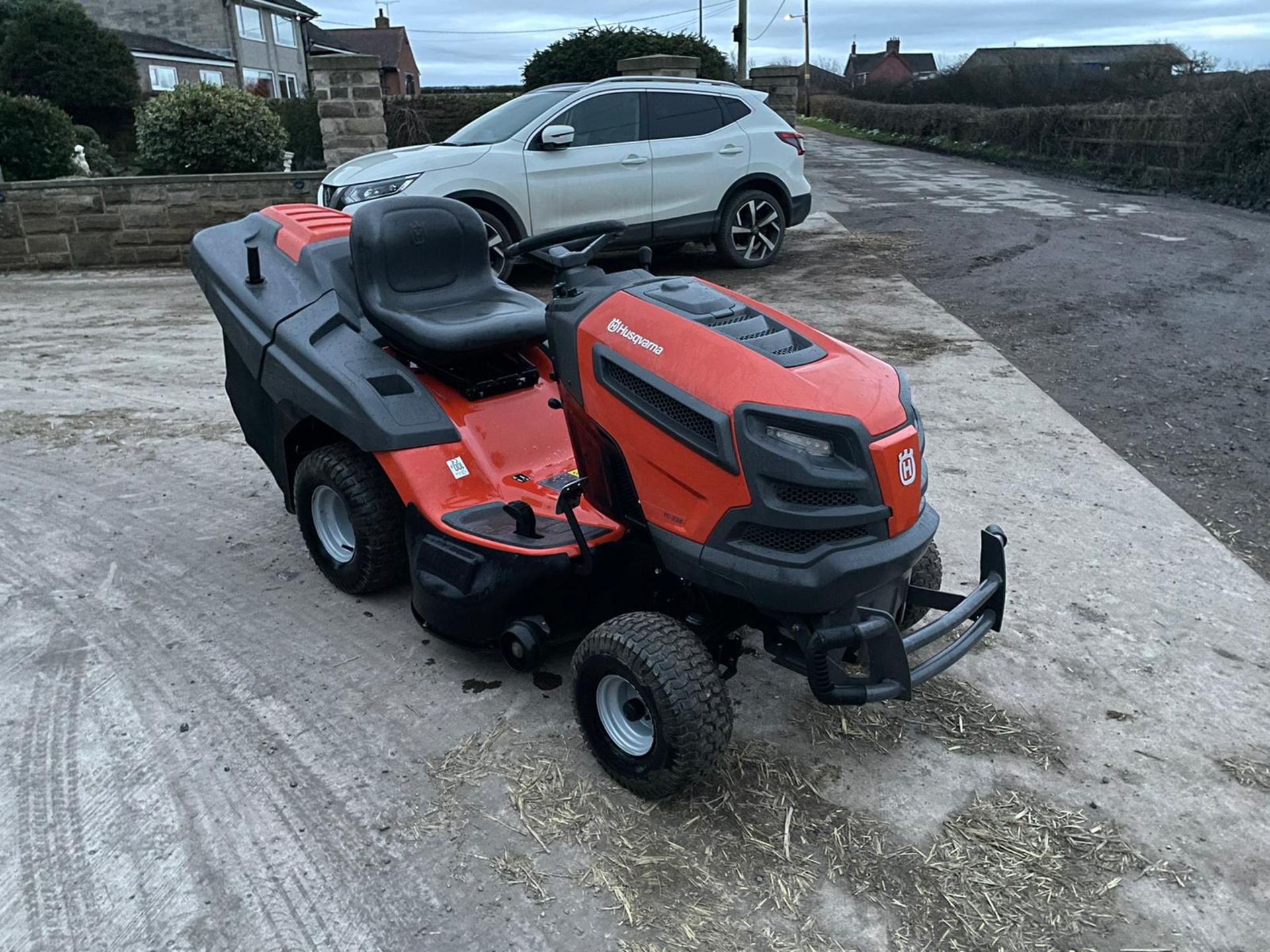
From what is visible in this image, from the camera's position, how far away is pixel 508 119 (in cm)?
876

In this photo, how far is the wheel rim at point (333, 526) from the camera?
3.64m

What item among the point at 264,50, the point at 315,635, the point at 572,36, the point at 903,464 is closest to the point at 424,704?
the point at 315,635

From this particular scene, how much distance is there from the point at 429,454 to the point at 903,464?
1544mm

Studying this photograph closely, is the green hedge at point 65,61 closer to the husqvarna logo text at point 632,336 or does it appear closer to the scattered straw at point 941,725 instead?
the husqvarna logo text at point 632,336

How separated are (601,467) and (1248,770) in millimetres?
1956

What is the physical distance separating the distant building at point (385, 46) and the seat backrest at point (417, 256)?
5275 cm

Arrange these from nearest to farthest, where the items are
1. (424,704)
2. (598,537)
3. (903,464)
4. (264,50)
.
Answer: (903,464) < (598,537) < (424,704) < (264,50)

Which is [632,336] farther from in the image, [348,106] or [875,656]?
[348,106]

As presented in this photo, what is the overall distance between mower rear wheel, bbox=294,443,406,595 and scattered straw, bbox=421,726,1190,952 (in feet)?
3.06

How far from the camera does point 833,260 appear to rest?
1003 centimetres

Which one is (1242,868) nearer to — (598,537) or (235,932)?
(598,537)

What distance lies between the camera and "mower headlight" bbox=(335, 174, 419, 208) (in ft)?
26.0

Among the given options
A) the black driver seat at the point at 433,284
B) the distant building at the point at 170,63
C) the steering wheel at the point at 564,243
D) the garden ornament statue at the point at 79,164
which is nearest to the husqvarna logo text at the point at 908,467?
the steering wheel at the point at 564,243

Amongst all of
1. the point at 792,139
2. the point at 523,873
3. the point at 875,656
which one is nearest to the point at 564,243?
the point at 875,656
